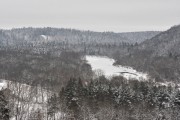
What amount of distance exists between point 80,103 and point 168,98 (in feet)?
76.1

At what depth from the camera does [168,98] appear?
85.2 metres

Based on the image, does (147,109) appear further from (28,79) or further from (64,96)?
(28,79)

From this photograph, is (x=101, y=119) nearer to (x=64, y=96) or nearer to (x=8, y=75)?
(x=64, y=96)

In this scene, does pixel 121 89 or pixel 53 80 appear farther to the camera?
pixel 53 80

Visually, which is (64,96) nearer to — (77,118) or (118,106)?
(77,118)

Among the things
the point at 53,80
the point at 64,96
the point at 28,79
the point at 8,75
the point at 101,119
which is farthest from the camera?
the point at 8,75

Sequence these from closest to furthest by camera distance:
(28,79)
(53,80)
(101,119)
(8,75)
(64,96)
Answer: (101,119), (64,96), (53,80), (28,79), (8,75)

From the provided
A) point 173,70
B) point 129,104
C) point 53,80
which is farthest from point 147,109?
point 173,70

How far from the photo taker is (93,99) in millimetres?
86812

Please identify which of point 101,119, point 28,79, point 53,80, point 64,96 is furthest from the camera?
point 28,79

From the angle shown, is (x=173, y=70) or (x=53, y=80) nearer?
(x=53, y=80)

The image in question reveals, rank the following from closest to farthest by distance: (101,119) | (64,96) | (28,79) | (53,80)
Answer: (101,119) < (64,96) < (53,80) < (28,79)

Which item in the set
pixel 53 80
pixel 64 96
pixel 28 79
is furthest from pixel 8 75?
pixel 64 96

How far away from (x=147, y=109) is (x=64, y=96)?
21.5 meters
